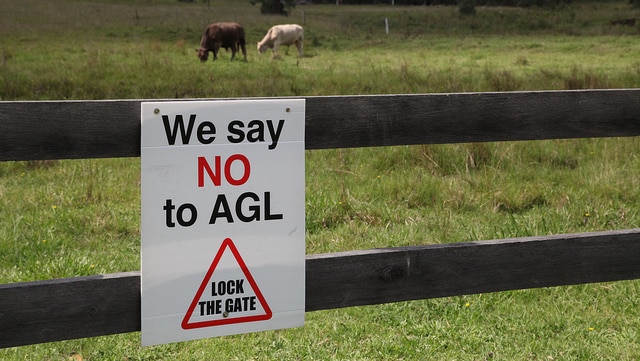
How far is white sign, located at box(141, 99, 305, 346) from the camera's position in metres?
2.22

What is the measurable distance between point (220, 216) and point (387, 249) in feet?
2.09

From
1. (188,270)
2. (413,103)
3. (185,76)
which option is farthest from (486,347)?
(185,76)

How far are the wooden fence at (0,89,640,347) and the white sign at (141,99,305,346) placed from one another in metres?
0.13

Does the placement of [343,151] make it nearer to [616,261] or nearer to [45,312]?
[616,261]

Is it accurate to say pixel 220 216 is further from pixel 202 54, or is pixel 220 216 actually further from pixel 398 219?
pixel 202 54

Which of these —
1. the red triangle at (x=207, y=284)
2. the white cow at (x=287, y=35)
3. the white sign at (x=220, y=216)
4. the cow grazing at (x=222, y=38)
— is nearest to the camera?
the white sign at (x=220, y=216)

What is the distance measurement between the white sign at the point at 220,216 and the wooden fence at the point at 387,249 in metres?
0.13

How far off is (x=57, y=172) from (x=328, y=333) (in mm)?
4247

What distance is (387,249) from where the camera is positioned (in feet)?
8.59

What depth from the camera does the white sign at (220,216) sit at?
2221mm

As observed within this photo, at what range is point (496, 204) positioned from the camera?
239 inches

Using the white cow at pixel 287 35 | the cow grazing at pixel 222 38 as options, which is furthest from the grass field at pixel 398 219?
the white cow at pixel 287 35

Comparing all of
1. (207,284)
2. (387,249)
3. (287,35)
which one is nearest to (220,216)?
(207,284)

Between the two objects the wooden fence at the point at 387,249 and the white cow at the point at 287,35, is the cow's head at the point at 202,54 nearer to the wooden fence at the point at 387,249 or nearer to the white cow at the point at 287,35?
the white cow at the point at 287,35
